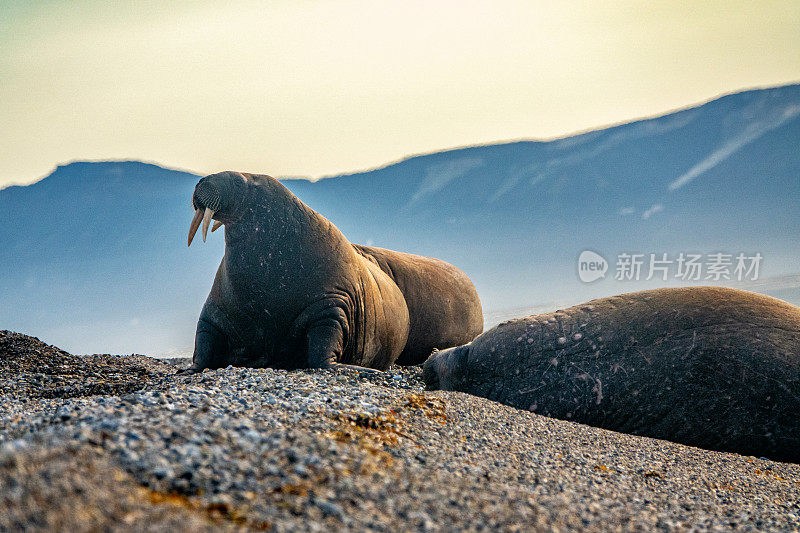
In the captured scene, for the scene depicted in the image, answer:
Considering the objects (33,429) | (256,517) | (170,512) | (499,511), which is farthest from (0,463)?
(499,511)

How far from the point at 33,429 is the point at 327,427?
1.71 metres

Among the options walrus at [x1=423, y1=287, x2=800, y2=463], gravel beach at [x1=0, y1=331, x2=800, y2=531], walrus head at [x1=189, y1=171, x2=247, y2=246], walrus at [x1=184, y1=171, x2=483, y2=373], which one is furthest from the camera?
walrus at [x1=184, y1=171, x2=483, y2=373]

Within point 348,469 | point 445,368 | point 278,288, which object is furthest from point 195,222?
point 348,469

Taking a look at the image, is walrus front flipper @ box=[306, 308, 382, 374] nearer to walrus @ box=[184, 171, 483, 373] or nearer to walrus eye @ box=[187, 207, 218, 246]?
walrus @ box=[184, 171, 483, 373]

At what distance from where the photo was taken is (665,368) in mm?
5914

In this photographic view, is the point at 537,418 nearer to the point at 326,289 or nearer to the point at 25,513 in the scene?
the point at 326,289

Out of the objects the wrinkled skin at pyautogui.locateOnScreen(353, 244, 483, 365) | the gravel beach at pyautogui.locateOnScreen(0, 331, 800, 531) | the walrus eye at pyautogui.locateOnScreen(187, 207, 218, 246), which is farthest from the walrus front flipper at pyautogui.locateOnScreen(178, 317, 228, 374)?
the wrinkled skin at pyautogui.locateOnScreen(353, 244, 483, 365)

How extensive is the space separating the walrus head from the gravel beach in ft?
7.57

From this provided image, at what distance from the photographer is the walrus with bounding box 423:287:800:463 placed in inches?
223

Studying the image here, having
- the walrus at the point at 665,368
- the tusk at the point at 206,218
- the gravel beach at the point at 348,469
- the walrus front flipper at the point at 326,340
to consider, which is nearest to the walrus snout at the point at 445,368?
the walrus at the point at 665,368

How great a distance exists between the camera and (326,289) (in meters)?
7.88

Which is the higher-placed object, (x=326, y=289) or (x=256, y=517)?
(x=326, y=289)

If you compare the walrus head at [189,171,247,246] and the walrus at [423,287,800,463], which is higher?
the walrus head at [189,171,247,246]

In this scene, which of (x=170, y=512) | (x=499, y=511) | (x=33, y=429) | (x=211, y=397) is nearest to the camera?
(x=170, y=512)
